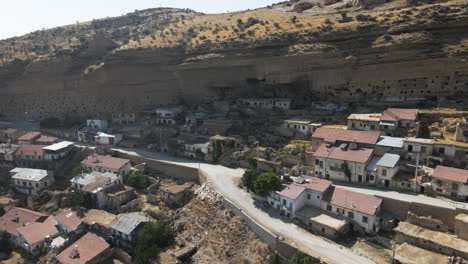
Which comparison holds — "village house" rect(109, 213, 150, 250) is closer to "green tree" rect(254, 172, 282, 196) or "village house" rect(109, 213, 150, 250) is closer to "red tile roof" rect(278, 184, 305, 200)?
"green tree" rect(254, 172, 282, 196)

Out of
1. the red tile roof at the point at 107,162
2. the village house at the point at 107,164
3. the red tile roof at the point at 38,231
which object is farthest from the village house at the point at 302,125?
the red tile roof at the point at 38,231

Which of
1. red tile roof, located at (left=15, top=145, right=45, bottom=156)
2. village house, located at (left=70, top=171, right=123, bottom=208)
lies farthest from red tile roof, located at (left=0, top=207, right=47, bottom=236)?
red tile roof, located at (left=15, top=145, right=45, bottom=156)

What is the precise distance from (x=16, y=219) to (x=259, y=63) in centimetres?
3135

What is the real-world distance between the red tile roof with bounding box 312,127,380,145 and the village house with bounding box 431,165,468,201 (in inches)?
226

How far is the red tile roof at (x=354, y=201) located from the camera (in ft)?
80.9

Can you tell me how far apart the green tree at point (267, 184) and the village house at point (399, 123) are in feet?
39.3

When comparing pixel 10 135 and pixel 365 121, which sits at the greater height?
pixel 365 121

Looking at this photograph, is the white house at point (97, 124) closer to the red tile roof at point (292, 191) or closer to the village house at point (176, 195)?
the village house at point (176, 195)

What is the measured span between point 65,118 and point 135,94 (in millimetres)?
11726

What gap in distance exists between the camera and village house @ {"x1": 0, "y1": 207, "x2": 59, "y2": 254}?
29.8 meters

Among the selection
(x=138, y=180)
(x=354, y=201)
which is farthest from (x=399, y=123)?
(x=138, y=180)

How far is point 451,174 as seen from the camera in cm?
2539

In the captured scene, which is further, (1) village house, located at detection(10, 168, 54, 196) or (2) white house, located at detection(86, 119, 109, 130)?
(2) white house, located at detection(86, 119, 109, 130)

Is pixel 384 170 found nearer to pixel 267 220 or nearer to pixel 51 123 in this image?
pixel 267 220
